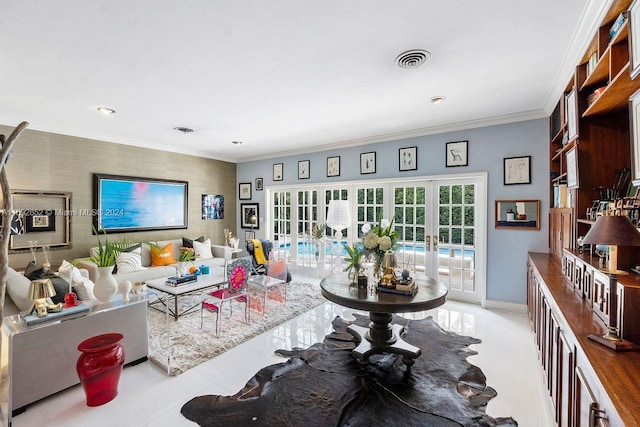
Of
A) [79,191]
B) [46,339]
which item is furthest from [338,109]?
[79,191]

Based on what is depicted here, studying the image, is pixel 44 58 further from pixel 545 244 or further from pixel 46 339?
pixel 545 244

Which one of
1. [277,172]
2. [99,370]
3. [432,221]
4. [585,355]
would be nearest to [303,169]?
[277,172]

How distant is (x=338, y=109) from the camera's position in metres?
3.69

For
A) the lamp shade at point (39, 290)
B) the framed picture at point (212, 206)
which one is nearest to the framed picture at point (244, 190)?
the framed picture at point (212, 206)

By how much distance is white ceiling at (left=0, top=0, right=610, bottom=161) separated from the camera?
1.86 meters

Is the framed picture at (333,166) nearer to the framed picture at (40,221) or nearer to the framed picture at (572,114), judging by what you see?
the framed picture at (572,114)

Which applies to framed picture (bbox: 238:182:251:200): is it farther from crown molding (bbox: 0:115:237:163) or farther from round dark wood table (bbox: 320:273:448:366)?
round dark wood table (bbox: 320:273:448:366)

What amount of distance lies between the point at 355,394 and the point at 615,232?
1.95 m

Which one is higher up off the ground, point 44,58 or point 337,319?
point 44,58

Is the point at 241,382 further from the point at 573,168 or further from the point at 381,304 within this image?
the point at 573,168

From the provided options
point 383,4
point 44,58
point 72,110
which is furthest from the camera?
point 72,110

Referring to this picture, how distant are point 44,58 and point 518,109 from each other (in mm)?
5040

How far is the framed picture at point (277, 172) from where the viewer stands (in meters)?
6.46

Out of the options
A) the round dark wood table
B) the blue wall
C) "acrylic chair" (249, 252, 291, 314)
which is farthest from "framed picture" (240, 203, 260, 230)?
the round dark wood table
